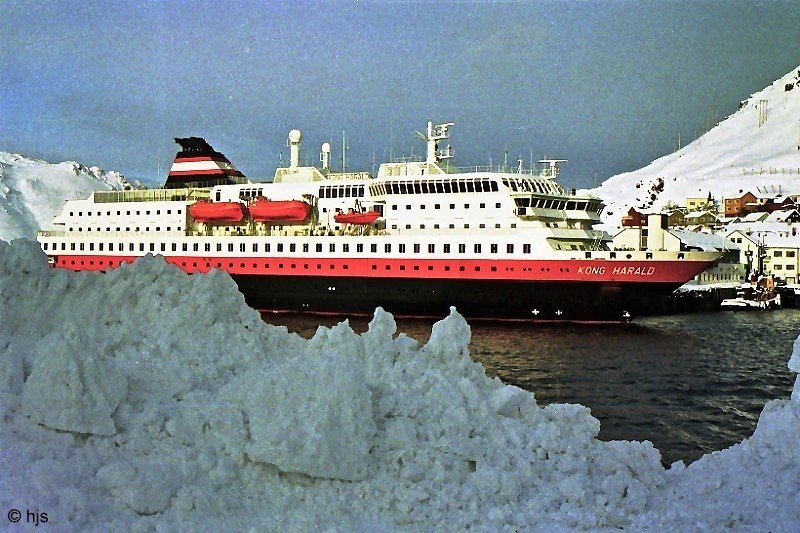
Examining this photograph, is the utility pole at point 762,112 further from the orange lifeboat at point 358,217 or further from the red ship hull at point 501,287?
the orange lifeboat at point 358,217

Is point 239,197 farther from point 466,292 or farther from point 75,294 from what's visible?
point 75,294

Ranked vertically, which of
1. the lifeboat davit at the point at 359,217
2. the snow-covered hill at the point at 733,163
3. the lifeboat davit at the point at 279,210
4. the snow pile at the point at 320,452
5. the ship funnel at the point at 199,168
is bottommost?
the snow pile at the point at 320,452

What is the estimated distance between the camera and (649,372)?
16922 mm

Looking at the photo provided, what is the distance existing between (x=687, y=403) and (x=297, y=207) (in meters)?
18.3

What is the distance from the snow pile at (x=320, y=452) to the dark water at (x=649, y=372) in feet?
17.3

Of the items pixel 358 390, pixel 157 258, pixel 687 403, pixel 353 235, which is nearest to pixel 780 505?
pixel 358 390

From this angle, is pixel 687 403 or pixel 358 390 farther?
pixel 687 403

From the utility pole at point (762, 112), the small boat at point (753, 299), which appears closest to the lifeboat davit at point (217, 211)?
the small boat at point (753, 299)

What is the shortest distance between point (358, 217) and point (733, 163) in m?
91.5

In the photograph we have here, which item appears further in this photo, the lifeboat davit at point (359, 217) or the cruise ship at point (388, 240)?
the lifeboat davit at point (359, 217)

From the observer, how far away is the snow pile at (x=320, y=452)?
4809 mm

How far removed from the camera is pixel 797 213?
2485 inches

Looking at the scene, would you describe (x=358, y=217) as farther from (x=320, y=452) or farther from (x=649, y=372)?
(x=320, y=452)

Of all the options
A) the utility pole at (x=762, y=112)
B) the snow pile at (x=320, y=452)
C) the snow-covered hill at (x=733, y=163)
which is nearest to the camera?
the snow pile at (x=320, y=452)
